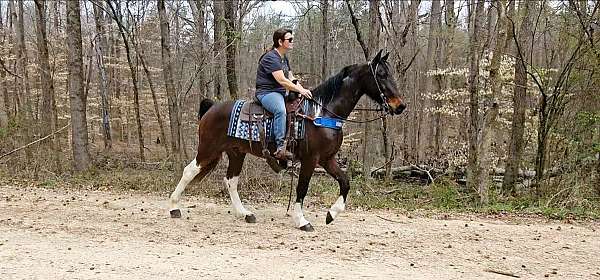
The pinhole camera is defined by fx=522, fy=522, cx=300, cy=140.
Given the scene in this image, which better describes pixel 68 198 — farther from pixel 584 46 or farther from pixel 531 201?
pixel 584 46

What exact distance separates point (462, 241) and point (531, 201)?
414cm

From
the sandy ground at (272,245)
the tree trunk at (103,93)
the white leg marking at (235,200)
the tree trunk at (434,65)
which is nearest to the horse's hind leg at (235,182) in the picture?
the white leg marking at (235,200)

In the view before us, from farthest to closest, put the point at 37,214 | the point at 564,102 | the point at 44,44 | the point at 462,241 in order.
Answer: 1. the point at 44,44
2. the point at 564,102
3. the point at 37,214
4. the point at 462,241

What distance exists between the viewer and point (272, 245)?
19.4 feet

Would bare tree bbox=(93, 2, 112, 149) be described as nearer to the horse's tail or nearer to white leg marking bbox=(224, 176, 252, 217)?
the horse's tail

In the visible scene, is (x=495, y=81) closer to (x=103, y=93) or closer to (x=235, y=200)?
(x=235, y=200)

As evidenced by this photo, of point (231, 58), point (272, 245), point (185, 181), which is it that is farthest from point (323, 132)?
point (231, 58)

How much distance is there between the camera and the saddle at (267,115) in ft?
21.9

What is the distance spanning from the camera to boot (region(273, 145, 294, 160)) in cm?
661

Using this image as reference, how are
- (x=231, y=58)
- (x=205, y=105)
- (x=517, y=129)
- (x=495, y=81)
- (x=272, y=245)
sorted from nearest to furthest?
(x=272, y=245) < (x=205, y=105) < (x=495, y=81) < (x=517, y=129) < (x=231, y=58)

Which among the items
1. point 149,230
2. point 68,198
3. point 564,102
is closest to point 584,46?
point 564,102

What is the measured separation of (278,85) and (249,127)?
2.20 feet

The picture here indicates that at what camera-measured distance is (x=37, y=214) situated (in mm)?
7297

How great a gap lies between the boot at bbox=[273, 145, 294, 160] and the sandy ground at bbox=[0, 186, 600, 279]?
0.94 metres
